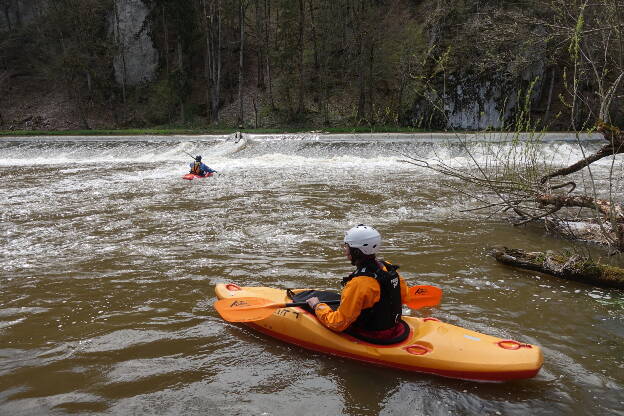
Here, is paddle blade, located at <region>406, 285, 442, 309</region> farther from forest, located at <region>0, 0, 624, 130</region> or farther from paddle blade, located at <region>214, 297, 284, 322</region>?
forest, located at <region>0, 0, 624, 130</region>

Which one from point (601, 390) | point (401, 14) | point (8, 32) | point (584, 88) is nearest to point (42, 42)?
point (8, 32)

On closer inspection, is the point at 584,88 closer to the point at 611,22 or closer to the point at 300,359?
the point at 611,22

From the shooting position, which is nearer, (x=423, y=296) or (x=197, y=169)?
(x=423, y=296)

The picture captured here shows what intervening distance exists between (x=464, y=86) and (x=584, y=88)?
5.33 m

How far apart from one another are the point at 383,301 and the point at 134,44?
29.5 meters

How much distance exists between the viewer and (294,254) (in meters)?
5.40

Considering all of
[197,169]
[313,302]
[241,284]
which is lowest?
[241,284]

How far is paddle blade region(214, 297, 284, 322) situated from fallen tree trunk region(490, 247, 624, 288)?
2.79 meters

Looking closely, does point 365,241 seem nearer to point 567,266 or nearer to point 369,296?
point 369,296

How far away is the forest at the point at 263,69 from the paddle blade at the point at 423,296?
16.8 metres

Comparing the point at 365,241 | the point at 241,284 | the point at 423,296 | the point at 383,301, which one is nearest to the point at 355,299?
the point at 383,301

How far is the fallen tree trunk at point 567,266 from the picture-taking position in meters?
4.28

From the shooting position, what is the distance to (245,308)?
3.61 m

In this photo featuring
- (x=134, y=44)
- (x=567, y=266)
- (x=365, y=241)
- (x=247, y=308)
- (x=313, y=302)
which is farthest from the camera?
(x=134, y=44)
